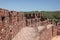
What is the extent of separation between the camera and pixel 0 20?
4988 millimetres

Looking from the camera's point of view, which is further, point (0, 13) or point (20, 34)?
point (20, 34)

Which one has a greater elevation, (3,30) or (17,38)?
(3,30)

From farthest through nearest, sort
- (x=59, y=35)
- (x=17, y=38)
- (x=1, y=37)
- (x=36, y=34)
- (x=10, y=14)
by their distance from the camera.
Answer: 1. (x=59, y=35)
2. (x=36, y=34)
3. (x=17, y=38)
4. (x=10, y=14)
5. (x=1, y=37)

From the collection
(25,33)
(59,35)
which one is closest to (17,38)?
(25,33)

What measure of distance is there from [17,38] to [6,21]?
69.6 inches

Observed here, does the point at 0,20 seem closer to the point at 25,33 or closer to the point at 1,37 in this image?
the point at 1,37

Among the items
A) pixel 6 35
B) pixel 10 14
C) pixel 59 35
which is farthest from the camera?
pixel 59 35

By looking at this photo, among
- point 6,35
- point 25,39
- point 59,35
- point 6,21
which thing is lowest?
point 59,35

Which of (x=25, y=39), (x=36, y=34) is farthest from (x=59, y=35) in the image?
(x=25, y=39)

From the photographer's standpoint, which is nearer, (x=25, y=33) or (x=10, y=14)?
(x=10, y=14)

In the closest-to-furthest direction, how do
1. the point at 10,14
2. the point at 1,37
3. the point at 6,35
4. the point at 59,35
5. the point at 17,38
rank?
the point at 1,37
the point at 6,35
the point at 10,14
the point at 17,38
the point at 59,35

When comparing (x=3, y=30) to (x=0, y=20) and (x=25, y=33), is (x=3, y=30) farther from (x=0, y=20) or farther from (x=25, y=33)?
(x=25, y=33)

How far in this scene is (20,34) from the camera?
7.51 metres

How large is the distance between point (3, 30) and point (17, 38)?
1907 millimetres
